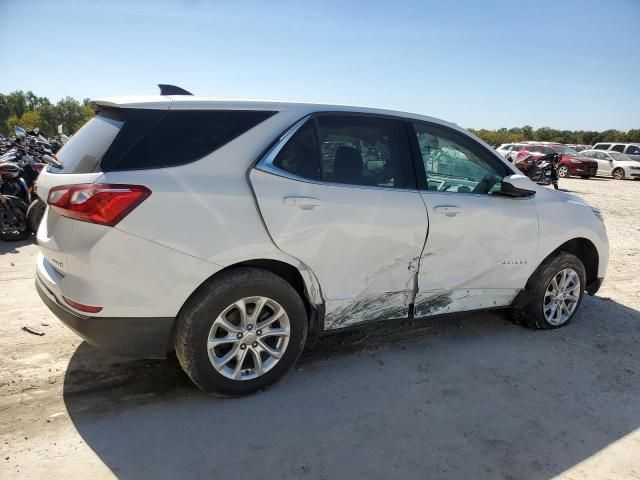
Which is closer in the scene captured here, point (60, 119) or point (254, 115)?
point (254, 115)

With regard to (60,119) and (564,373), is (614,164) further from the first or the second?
(60,119)

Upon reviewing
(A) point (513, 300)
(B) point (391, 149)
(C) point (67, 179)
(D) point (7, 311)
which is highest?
(B) point (391, 149)

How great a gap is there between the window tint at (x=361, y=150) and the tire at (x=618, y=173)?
86.6 ft

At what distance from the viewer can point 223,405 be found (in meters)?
2.95

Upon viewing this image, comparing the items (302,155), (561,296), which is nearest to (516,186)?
(561,296)

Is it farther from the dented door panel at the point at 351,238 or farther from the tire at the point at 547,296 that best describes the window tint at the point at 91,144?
the tire at the point at 547,296

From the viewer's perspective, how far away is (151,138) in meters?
2.69

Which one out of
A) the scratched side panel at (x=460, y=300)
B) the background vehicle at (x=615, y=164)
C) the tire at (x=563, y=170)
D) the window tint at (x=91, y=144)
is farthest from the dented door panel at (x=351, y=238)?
the background vehicle at (x=615, y=164)

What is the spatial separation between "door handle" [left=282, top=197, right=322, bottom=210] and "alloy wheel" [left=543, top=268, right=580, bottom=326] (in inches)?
98.5

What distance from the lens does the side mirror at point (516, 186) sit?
12.4ft

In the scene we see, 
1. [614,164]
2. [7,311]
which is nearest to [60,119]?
[614,164]

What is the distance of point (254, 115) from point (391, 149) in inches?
41.8

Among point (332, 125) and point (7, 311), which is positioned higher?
point (332, 125)

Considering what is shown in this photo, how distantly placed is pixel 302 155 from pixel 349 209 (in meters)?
0.47
